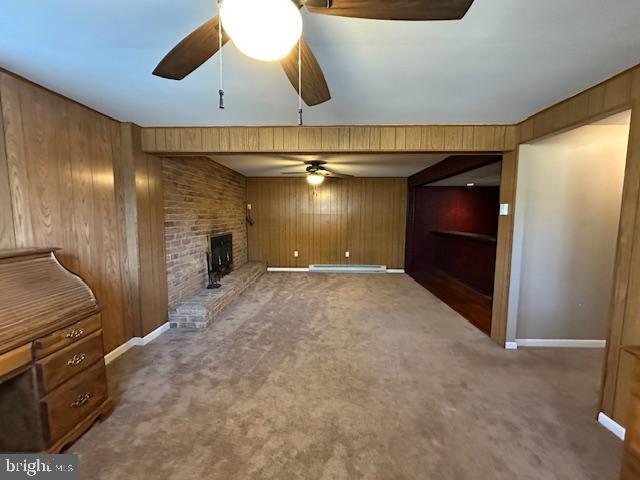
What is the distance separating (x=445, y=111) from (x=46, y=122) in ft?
10.3

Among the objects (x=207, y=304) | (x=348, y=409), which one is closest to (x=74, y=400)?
(x=348, y=409)

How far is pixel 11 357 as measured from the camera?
1.29m

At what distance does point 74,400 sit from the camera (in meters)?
1.62

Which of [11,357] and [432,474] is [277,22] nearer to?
[11,357]

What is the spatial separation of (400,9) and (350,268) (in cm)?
590

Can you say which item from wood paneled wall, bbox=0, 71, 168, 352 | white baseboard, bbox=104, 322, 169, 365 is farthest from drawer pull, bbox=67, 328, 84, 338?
white baseboard, bbox=104, 322, 169, 365

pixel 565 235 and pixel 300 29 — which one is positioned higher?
pixel 300 29

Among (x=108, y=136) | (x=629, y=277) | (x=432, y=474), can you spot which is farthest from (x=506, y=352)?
(x=108, y=136)

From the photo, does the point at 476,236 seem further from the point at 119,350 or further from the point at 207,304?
the point at 119,350

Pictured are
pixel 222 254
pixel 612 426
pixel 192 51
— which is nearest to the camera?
pixel 192 51

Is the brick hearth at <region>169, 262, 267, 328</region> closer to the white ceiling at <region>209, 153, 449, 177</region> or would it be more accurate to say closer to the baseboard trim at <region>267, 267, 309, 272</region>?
the baseboard trim at <region>267, 267, 309, 272</region>

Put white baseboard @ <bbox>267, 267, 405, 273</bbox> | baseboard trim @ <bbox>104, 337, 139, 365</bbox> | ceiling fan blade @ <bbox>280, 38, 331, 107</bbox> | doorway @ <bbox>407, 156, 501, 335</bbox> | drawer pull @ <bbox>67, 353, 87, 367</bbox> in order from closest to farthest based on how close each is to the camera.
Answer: ceiling fan blade @ <bbox>280, 38, 331, 107</bbox> < drawer pull @ <bbox>67, 353, 87, 367</bbox> < baseboard trim @ <bbox>104, 337, 139, 365</bbox> < doorway @ <bbox>407, 156, 501, 335</bbox> < white baseboard @ <bbox>267, 267, 405, 273</bbox>

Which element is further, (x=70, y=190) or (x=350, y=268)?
(x=350, y=268)

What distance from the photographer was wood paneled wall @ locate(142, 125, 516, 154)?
2.83 metres
